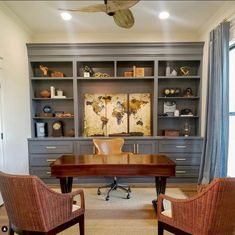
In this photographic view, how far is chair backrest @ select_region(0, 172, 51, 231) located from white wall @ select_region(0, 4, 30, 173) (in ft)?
5.18

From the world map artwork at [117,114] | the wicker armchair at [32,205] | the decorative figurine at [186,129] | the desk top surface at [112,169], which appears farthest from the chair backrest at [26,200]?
the decorative figurine at [186,129]

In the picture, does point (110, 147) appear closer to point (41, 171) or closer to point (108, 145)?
point (108, 145)

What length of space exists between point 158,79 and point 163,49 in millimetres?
590

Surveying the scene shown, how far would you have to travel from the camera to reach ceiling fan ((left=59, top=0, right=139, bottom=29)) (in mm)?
1875

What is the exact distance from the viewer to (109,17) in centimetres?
351

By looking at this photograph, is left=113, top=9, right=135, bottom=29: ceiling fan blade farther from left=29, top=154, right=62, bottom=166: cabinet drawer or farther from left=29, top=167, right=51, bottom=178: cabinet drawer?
left=29, top=167, right=51, bottom=178: cabinet drawer

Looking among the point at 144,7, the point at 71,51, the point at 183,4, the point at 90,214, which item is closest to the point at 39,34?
the point at 71,51

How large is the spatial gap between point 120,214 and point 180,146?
1802 mm

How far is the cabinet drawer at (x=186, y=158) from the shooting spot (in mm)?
3939

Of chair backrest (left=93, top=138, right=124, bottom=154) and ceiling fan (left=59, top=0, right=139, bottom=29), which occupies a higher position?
ceiling fan (left=59, top=0, right=139, bottom=29)

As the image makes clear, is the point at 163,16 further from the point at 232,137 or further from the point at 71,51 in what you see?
the point at 232,137

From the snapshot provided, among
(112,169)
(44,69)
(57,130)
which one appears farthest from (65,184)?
(44,69)

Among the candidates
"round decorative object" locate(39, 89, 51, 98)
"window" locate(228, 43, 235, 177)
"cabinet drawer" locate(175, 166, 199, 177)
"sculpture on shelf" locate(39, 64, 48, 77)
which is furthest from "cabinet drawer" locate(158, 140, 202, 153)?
"sculpture on shelf" locate(39, 64, 48, 77)

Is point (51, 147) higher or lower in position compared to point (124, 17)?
lower
